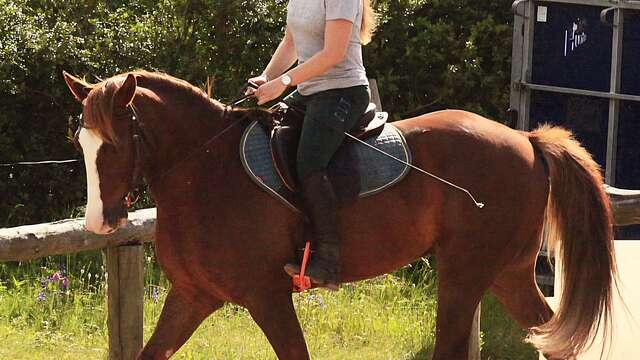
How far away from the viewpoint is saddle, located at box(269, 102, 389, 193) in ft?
17.9

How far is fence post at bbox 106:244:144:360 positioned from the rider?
1.38 metres

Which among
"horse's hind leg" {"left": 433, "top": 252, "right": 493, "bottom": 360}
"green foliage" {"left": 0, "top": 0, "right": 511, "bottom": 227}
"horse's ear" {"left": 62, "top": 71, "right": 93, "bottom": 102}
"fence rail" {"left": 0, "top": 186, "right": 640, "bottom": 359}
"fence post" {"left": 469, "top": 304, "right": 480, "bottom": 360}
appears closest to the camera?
"horse's ear" {"left": 62, "top": 71, "right": 93, "bottom": 102}

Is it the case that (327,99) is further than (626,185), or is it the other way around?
(626,185)

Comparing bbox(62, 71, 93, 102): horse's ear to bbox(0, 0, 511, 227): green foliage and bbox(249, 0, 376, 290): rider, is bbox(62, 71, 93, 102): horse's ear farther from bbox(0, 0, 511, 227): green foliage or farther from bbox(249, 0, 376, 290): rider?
bbox(0, 0, 511, 227): green foliage

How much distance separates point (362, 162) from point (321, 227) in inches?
16.3

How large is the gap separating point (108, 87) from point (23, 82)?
417cm

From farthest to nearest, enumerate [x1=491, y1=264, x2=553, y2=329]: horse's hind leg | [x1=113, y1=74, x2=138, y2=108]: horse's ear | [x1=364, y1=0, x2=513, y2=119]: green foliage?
[x1=364, y1=0, x2=513, y2=119]: green foliage, [x1=491, y1=264, x2=553, y2=329]: horse's hind leg, [x1=113, y1=74, x2=138, y2=108]: horse's ear

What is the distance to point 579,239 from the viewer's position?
231 inches

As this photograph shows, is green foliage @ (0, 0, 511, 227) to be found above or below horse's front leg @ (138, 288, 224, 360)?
above

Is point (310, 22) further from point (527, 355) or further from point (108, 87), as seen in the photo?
point (527, 355)

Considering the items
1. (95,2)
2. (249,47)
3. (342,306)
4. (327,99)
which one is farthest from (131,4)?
(327,99)

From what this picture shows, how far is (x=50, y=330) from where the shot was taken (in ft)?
24.4

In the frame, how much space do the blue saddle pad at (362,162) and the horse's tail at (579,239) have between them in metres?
0.80

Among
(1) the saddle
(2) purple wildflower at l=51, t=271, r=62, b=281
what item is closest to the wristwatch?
(1) the saddle
